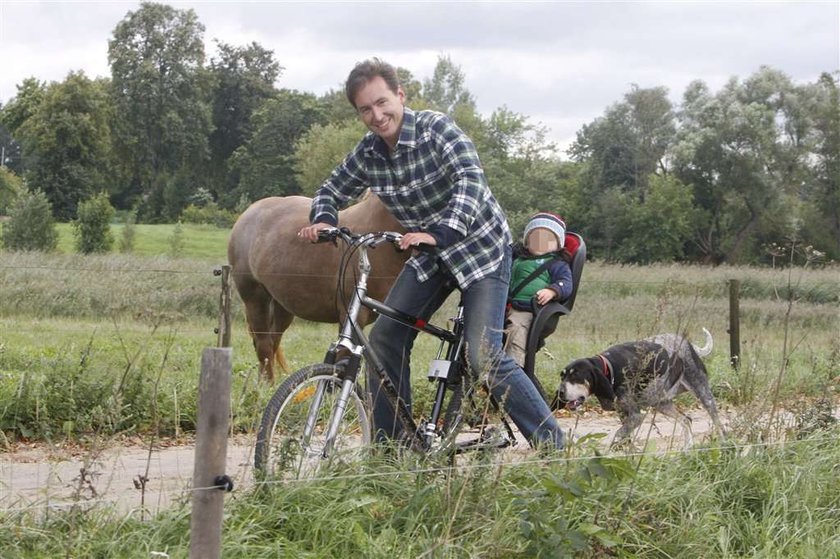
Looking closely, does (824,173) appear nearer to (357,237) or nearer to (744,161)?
(744,161)

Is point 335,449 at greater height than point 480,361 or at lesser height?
lesser

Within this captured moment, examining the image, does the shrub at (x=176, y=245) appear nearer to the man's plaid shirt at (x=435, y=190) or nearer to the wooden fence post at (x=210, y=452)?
the man's plaid shirt at (x=435, y=190)

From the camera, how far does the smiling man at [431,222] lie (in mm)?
5371

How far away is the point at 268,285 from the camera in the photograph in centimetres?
1003

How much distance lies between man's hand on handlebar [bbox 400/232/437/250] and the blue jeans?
1.81 feet

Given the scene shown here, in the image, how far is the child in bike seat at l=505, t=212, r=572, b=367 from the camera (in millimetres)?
6520

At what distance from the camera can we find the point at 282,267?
9836mm

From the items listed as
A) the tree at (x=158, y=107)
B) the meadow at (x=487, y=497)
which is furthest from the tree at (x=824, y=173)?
the meadow at (x=487, y=497)

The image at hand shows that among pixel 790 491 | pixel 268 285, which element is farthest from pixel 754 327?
pixel 790 491

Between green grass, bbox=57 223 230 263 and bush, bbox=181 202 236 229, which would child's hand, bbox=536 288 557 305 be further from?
bush, bbox=181 202 236 229

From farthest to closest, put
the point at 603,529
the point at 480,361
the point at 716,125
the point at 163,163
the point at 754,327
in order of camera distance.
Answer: the point at 163,163 → the point at 716,125 → the point at 754,327 → the point at 480,361 → the point at 603,529

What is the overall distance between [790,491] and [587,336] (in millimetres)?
9329

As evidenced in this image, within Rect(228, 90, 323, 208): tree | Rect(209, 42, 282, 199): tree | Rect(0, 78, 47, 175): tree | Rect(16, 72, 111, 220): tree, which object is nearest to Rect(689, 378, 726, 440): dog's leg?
Rect(16, 72, 111, 220): tree

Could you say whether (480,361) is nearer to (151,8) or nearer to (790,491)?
(790,491)
